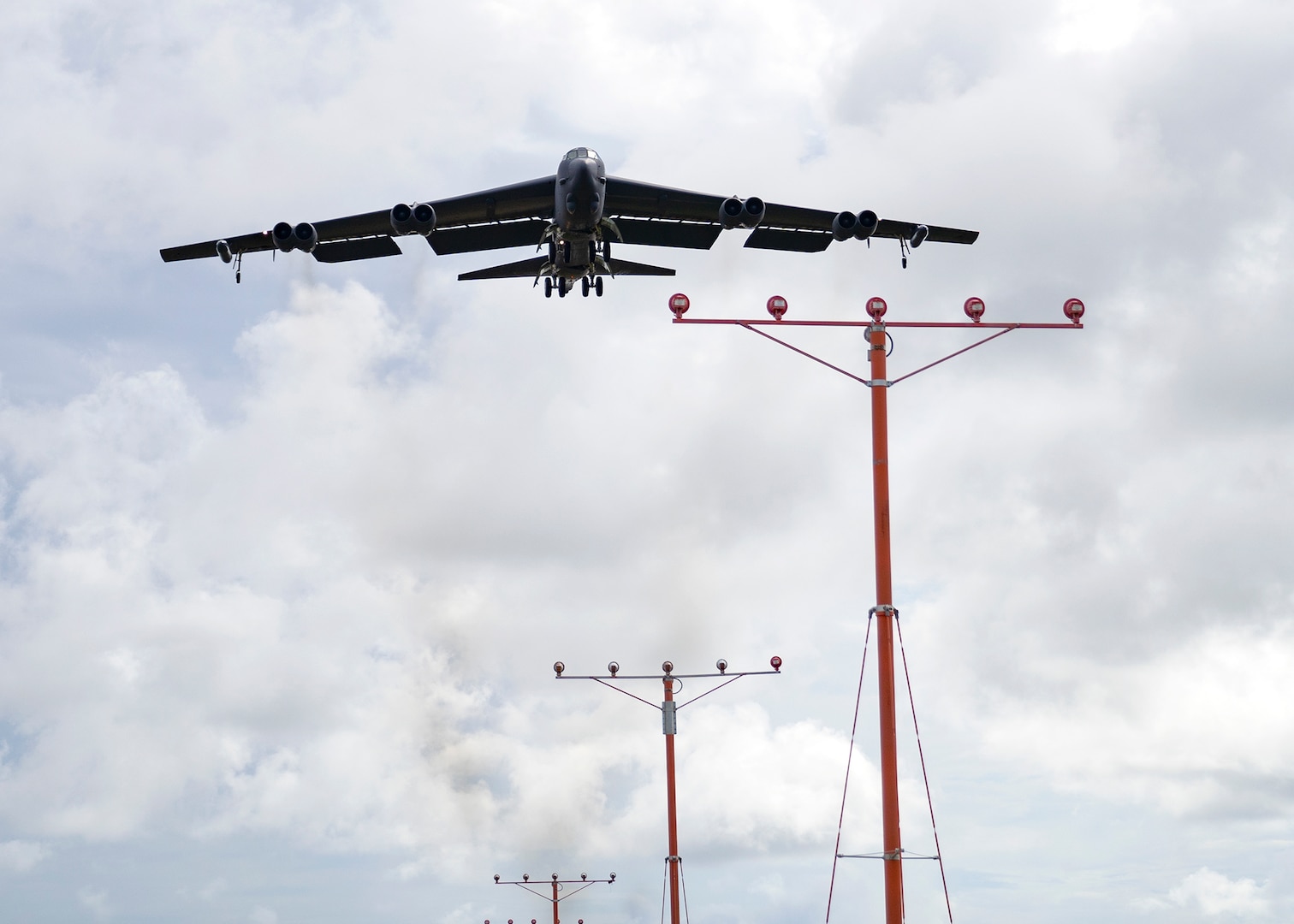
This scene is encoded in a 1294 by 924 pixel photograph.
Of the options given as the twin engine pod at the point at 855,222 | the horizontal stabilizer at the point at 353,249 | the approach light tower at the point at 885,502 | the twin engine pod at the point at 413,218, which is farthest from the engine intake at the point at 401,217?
the approach light tower at the point at 885,502

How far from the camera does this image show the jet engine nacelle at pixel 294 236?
34500mm

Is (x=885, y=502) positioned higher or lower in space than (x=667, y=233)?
lower

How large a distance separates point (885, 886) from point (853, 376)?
21.8 feet

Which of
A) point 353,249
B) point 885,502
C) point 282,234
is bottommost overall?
point 885,502

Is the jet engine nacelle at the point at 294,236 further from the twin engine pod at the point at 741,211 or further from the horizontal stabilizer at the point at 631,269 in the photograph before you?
the twin engine pod at the point at 741,211

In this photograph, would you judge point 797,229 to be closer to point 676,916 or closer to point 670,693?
point 670,693

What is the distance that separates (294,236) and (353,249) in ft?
21.9

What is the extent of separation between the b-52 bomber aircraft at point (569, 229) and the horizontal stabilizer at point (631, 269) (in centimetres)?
4

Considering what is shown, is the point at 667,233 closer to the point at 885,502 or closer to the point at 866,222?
the point at 866,222

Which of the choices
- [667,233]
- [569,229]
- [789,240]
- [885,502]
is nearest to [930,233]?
[789,240]

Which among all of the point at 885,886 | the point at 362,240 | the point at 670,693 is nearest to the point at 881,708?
the point at 885,886

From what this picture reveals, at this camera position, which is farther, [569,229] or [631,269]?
[631,269]

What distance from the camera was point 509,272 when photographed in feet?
132

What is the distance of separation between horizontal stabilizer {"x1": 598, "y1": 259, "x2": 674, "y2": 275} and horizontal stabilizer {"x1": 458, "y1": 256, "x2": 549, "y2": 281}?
219cm
